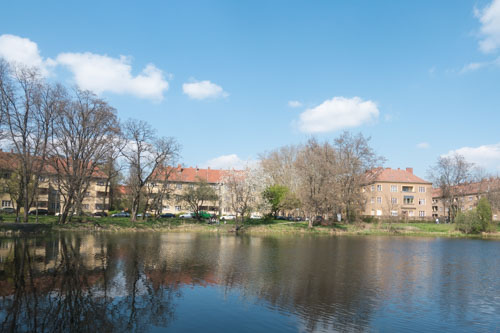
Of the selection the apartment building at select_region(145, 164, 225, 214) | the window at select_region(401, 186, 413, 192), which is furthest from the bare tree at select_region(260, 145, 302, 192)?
the window at select_region(401, 186, 413, 192)

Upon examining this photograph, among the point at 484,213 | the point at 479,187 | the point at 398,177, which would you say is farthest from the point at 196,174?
the point at 479,187

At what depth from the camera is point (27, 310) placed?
11.7 m

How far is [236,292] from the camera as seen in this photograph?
15.4 m

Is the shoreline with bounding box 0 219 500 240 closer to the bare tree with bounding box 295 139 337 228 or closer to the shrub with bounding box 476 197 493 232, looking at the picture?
the shrub with bounding box 476 197 493 232

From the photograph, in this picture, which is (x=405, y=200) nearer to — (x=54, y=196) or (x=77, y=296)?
(x=54, y=196)

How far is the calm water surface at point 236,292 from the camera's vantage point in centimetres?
1152

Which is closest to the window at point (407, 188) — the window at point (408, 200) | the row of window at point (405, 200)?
the window at point (408, 200)

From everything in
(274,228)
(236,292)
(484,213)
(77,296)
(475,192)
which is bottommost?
(236,292)

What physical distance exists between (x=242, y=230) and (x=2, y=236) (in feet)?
92.8

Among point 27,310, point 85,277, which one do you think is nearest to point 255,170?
point 85,277

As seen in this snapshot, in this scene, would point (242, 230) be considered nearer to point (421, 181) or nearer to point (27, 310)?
point (27, 310)

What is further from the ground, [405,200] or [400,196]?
[400,196]

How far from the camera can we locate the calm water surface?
11.5 m

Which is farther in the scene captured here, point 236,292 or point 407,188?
point 407,188
